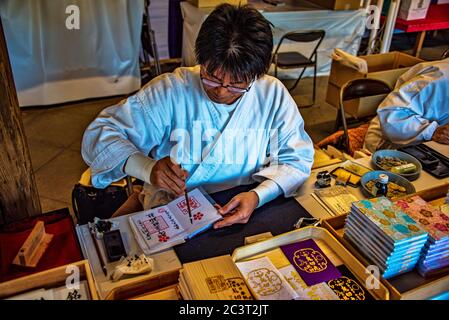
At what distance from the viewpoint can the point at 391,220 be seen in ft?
3.59

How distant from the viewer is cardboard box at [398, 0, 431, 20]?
16.7 feet

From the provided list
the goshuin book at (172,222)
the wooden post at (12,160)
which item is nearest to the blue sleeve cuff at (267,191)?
the goshuin book at (172,222)

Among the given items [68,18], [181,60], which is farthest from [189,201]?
[181,60]

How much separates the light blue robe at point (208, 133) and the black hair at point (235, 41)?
25 centimetres

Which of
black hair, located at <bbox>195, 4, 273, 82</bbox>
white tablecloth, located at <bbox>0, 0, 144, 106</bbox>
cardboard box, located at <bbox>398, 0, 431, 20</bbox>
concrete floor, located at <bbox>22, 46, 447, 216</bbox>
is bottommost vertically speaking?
concrete floor, located at <bbox>22, 46, 447, 216</bbox>

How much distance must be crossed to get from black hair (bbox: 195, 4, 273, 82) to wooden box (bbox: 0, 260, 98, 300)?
0.70 metres

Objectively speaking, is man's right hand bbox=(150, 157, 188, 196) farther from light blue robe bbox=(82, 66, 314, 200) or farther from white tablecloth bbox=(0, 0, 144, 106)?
white tablecloth bbox=(0, 0, 144, 106)

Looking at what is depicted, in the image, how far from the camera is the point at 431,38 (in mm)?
6949

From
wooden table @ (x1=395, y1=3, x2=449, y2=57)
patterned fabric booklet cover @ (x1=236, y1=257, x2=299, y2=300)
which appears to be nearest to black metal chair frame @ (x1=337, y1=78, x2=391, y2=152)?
patterned fabric booklet cover @ (x1=236, y1=257, x2=299, y2=300)

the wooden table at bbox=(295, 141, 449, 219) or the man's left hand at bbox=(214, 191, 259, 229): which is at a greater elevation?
the man's left hand at bbox=(214, 191, 259, 229)

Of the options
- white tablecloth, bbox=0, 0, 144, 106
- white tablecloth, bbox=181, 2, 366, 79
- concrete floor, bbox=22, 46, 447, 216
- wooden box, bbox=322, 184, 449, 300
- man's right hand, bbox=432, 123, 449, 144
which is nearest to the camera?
wooden box, bbox=322, 184, 449, 300

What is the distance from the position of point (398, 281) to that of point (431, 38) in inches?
277

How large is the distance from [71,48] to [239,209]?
3149mm

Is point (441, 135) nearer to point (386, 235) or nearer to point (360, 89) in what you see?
point (360, 89)
